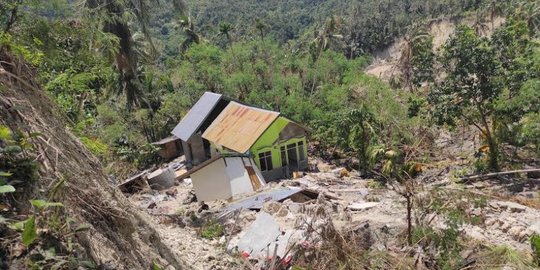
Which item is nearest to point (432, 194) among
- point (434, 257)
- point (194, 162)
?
point (434, 257)

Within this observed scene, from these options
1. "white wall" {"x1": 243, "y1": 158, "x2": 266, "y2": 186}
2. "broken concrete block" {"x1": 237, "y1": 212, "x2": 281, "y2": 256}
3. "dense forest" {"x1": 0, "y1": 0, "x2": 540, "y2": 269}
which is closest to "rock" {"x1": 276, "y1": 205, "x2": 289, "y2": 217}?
"broken concrete block" {"x1": 237, "y1": 212, "x2": 281, "y2": 256}

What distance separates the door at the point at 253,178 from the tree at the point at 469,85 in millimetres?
7407

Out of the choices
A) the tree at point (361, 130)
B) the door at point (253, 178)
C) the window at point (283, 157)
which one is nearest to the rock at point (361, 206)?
the door at point (253, 178)

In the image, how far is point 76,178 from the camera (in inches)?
138

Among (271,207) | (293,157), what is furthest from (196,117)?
(271,207)

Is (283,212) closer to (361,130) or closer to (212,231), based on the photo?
(212,231)

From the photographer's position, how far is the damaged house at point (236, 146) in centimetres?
1499

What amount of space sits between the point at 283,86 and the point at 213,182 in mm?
12734

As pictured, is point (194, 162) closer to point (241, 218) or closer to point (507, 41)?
point (241, 218)

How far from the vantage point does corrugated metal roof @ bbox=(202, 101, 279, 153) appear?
17453 mm

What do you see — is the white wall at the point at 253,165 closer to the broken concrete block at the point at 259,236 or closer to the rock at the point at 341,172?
the rock at the point at 341,172

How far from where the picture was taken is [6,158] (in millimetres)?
2811

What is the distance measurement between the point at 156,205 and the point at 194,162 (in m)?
7.08

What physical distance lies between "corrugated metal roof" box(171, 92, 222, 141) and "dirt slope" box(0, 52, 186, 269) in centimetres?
1599
